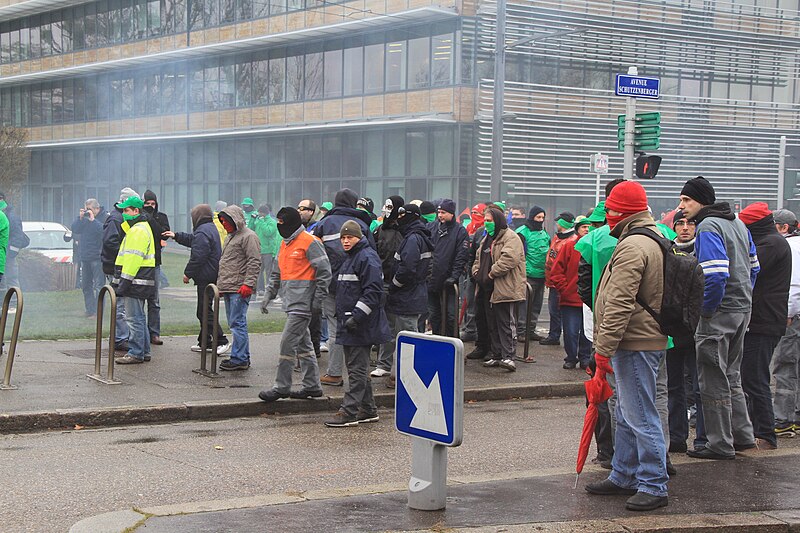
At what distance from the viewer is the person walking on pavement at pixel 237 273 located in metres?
11.7

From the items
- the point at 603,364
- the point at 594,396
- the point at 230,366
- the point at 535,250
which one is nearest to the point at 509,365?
the point at 535,250

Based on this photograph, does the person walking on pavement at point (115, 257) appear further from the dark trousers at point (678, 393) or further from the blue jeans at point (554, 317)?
the dark trousers at point (678, 393)

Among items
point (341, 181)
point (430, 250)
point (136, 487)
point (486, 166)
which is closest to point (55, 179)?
point (341, 181)

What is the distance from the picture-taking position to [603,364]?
6449 mm

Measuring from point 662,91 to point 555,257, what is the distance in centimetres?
2033

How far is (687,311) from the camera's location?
21.0 feet

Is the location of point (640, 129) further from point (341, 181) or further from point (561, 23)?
point (341, 181)

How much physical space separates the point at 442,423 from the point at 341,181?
2885 centimetres

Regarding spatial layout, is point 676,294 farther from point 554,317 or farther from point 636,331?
point 554,317

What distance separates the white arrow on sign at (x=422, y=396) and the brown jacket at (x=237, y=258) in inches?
216

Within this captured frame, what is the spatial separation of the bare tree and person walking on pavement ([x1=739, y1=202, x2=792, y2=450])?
3054 centimetres

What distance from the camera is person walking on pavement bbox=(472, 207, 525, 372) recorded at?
12352 mm

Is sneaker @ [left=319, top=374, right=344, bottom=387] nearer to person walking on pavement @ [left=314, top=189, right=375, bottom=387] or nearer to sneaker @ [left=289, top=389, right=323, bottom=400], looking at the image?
person walking on pavement @ [left=314, top=189, right=375, bottom=387]

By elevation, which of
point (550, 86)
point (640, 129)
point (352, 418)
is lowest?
point (352, 418)
